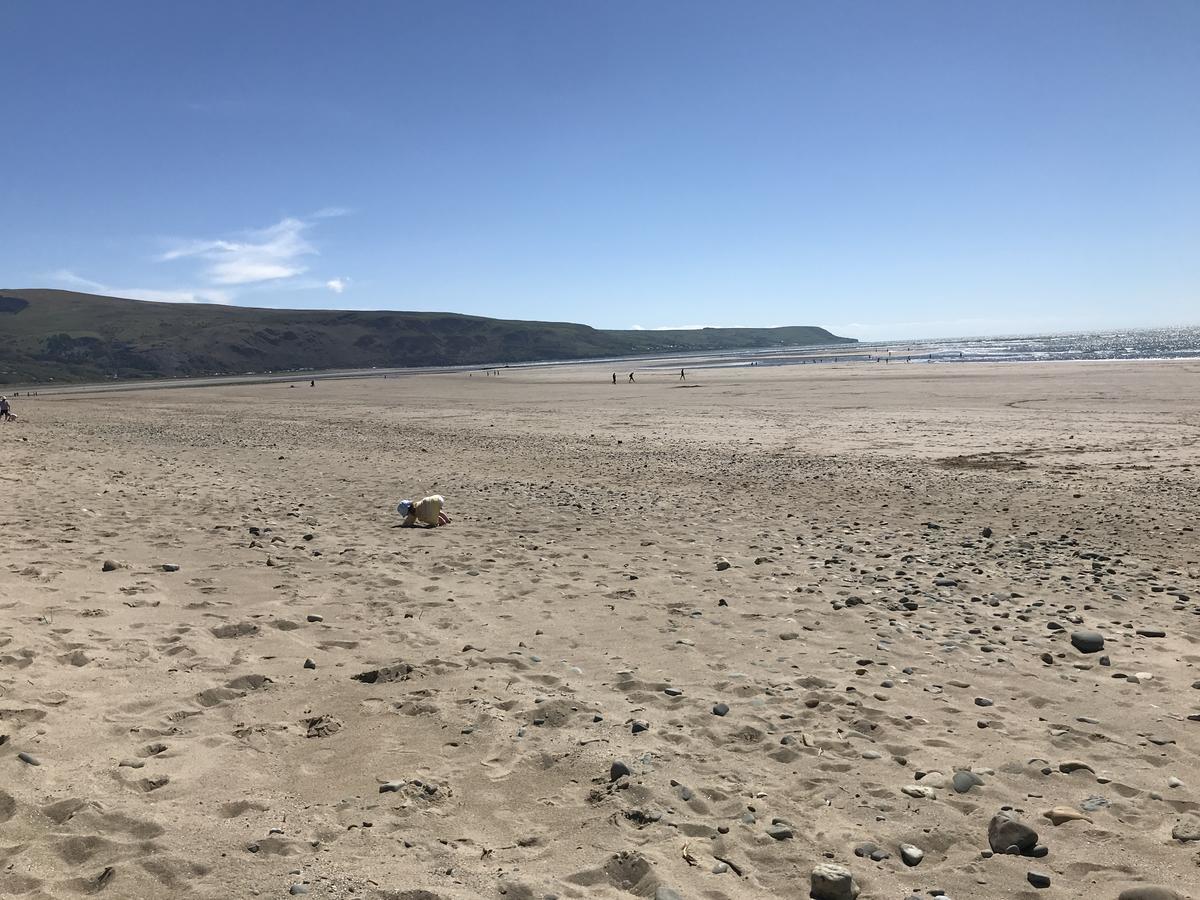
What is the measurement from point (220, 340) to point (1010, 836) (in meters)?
158

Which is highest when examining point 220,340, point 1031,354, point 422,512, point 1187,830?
point 220,340

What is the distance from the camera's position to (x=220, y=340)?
465 feet

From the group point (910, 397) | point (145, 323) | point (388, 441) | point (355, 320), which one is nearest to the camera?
point (388, 441)

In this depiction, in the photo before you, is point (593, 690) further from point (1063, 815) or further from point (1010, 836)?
point (1063, 815)

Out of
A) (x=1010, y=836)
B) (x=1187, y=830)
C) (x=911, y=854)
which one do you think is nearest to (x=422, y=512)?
(x=911, y=854)

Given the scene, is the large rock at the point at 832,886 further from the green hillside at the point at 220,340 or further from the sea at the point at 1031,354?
the green hillside at the point at 220,340

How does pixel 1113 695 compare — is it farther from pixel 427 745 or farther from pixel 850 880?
pixel 427 745

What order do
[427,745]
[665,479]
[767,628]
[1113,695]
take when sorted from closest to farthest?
[427,745] < [1113,695] < [767,628] < [665,479]

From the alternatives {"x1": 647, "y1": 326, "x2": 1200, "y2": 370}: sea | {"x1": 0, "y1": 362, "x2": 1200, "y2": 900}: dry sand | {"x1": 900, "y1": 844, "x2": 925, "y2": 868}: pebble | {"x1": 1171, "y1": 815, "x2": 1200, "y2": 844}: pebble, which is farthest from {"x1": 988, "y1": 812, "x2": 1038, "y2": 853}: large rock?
{"x1": 647, "y1": 326, "x2": 1200, "y2": 370}: sea

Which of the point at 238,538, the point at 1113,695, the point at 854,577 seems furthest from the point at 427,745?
the point at 238,538

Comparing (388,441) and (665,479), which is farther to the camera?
(388,441)

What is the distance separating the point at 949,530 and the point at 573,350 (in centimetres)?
18092

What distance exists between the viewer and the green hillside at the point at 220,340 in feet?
397

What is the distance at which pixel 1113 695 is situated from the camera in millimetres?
5352
